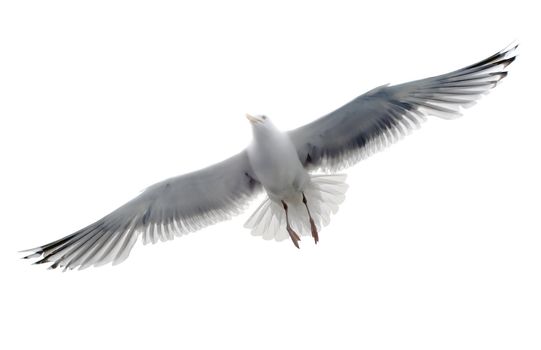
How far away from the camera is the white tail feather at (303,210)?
692 cm

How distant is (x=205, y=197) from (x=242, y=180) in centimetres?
29

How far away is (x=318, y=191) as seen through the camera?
6.96m

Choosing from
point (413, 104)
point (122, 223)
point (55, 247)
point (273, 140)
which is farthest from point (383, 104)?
point (55, 247)

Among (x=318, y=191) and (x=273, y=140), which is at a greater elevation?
(x=273, y=140)

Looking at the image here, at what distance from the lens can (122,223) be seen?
709 centimetres

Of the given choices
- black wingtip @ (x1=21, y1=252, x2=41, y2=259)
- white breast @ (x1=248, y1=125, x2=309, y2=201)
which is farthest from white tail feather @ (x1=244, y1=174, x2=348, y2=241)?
black wingtip @ (x1=21, y1=252, x2=41, y2=259)

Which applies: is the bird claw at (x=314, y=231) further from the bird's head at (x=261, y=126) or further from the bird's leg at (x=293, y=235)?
the bird's head at (x=261, y=126)

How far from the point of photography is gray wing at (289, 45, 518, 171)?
6.43 metres

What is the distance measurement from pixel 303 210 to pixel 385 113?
899 millimetres

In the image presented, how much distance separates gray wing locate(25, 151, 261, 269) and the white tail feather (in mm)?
160

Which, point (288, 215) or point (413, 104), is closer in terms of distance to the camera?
point (413, 104)

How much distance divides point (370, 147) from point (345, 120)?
0.27m

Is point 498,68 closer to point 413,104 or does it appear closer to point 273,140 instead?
point 413,104

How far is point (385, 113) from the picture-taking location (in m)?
6.70
